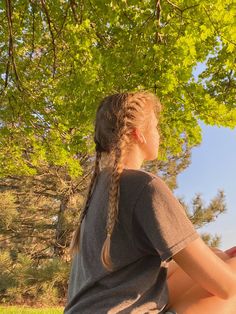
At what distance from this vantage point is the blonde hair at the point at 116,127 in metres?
1.60

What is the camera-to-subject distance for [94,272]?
158 centimetres

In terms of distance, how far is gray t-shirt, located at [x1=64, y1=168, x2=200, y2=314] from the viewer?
4.73 feet

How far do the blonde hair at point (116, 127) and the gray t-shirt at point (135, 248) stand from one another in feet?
0.13

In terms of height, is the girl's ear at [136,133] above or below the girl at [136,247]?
above

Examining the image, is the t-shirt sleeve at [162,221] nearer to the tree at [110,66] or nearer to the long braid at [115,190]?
the long braid at [115,190]

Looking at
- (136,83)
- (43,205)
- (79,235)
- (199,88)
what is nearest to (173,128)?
(199,88)

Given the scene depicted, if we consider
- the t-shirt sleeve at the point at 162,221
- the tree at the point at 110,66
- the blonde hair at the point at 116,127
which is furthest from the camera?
the tree at the point at 110,66

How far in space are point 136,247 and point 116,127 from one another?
436 mm

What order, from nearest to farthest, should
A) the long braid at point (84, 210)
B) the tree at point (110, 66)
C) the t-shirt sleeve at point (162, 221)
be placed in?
the t-shirt sleeve at point (162, 221) → the long braid at point (84, 210) → the tree at point (110, 66)

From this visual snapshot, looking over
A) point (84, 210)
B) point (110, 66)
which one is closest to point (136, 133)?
point (84, 210)

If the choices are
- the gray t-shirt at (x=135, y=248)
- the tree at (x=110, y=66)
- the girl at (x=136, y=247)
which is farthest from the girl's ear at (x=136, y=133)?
the tree at (x=110, y=66)

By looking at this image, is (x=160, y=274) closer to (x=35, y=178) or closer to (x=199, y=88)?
(x=199, y=88)

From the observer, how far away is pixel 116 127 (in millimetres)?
1695

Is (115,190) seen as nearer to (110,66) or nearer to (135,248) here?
(135,248)
